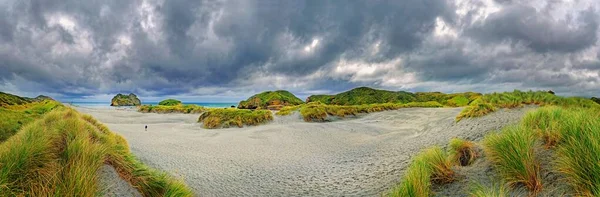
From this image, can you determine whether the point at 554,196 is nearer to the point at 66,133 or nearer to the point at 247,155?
the point at 66,133

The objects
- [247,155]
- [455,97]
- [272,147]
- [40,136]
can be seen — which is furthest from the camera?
[455,97]

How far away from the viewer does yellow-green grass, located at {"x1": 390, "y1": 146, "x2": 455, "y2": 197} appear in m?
3.79

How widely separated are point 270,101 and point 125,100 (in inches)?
1396

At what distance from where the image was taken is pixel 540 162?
382 centimetres

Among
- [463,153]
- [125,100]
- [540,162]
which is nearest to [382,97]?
[463,153]

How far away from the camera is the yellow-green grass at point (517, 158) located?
3549 mm

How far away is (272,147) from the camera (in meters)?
10.3

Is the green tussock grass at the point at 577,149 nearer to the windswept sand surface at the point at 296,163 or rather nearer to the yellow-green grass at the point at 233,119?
the windswept sand surface at the point at 296,163

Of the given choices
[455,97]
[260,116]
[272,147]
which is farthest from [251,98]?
[272,147]

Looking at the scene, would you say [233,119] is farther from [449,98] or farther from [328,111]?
[449,98]

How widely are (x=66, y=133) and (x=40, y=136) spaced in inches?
14.1

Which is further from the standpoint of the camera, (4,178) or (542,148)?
(542,148)

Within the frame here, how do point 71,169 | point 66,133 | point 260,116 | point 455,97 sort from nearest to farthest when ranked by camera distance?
1. point 71,169
2. point 66,133
3. point 260,116
4. point 455,97

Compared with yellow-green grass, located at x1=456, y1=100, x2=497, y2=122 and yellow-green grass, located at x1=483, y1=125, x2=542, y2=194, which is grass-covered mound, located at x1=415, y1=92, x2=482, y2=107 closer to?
yellow-green grass, located at x1=456, y1=100, x2=497, y2=122
